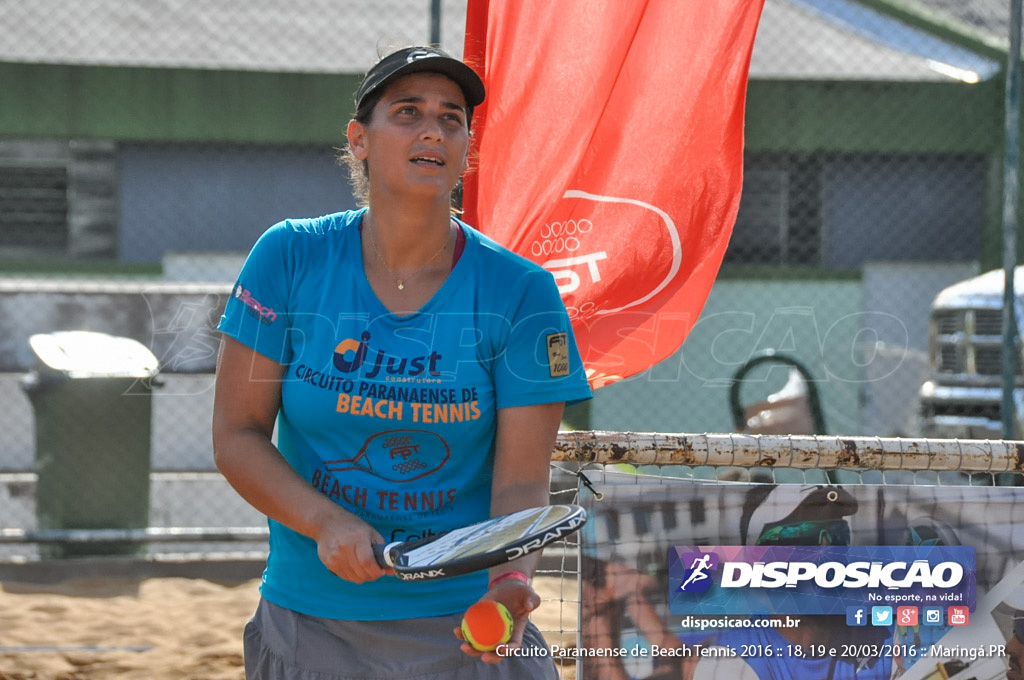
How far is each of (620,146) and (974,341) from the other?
Answer: 589 cm

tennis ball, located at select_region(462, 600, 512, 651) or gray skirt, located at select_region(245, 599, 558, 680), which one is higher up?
tennis ball, located at select_region(462, 600, 512, 651)

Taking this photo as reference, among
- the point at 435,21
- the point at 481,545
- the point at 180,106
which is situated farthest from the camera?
the point at 180,106

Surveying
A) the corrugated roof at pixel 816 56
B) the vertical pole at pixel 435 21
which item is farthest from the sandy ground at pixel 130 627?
the corrugated roof at pixel 816 56

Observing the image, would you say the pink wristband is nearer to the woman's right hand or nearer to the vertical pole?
the woman's right hand

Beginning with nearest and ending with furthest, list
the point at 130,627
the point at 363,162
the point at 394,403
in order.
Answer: the point at 394,403 < the point at 363,162 < the point at 130,627

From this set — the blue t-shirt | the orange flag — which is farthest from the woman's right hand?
the orange flag

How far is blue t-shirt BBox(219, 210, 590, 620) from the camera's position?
2.02 metres

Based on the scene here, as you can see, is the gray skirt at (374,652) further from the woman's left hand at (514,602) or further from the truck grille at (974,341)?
the truck grille at (974,341)

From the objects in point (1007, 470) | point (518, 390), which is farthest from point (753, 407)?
point (518, 390)

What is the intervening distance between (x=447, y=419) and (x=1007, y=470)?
163cm

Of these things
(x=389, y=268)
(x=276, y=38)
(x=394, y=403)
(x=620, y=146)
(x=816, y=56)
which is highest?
(x=276, y=38)

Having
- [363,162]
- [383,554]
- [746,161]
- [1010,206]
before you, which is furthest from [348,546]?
[746,161]

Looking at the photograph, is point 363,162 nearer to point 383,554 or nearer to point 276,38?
point 383,554

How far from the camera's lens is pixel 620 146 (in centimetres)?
303
